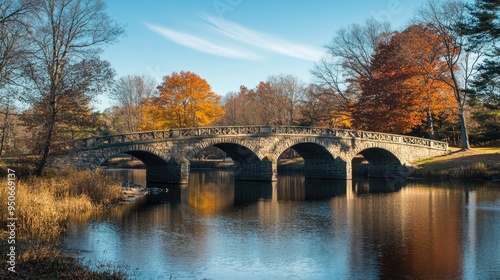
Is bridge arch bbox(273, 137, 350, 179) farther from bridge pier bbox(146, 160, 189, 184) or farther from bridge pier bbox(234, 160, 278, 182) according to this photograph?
bridge pier bbox(146, 160, 189, 184)

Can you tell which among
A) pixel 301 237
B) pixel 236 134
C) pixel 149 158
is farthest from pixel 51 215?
pixel 236 134

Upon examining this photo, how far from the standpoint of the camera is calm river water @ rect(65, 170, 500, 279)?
43.5 feet

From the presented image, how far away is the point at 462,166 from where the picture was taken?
42156 mm

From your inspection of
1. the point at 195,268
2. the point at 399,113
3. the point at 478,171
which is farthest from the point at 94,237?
the point at 399,113

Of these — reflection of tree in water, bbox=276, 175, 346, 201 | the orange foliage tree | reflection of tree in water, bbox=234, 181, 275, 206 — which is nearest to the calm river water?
reflection of tree in water, bbox=234, 181, 275, 206

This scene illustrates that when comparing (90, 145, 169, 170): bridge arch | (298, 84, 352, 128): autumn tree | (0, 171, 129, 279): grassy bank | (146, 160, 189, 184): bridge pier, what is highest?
(298, 84, 352, 128): autumn tree

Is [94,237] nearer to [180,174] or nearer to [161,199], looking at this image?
[161,199]

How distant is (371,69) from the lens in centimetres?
5256

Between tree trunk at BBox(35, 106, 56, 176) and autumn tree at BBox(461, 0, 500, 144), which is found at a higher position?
autumn tree at BBox(461, 0, 500, 144)

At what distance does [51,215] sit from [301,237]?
9259 mm

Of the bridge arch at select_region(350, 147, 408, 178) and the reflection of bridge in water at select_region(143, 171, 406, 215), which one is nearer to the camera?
the reflection of bridge in water at select_region(143, 171, 406, 215)

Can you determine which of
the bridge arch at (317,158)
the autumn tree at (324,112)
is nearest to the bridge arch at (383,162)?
the bridge arch at (317,158)

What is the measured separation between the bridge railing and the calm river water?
683cm

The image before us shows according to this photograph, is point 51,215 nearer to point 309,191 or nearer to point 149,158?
point 309,191
